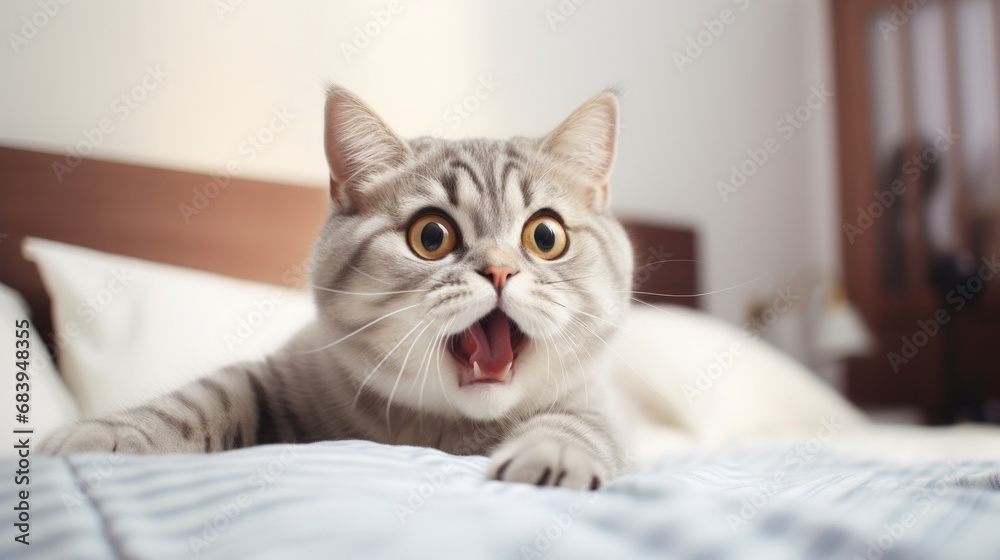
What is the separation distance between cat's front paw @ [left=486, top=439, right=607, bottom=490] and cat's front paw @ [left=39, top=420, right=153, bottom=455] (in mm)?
348

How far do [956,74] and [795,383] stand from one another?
6.59 feet

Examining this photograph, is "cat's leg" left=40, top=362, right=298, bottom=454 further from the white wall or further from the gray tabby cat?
the white wall

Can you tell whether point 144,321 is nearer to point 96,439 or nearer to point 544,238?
point 96,439

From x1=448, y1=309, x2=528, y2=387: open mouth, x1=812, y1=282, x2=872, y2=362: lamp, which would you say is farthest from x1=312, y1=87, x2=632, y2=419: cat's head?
x1=812, y1=282, x2=872, y2=362: lamp

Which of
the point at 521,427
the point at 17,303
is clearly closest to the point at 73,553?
the point at 521,427

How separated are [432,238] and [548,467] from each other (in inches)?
12.0

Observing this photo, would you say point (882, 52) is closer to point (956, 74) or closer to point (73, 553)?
point (956, 74)

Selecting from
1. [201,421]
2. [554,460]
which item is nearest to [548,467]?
[554,460]

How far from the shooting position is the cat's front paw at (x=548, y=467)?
0.50 meters

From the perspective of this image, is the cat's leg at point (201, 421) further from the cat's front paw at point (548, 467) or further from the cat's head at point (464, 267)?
the cat's front paw at point (548, 467)

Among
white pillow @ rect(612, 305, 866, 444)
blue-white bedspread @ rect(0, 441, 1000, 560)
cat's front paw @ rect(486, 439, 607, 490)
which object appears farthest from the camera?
white pillow @ rect(612, 305, 866, 444)

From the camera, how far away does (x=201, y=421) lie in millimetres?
662

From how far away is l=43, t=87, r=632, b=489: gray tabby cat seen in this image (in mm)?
646

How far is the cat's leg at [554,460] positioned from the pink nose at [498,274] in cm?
16
